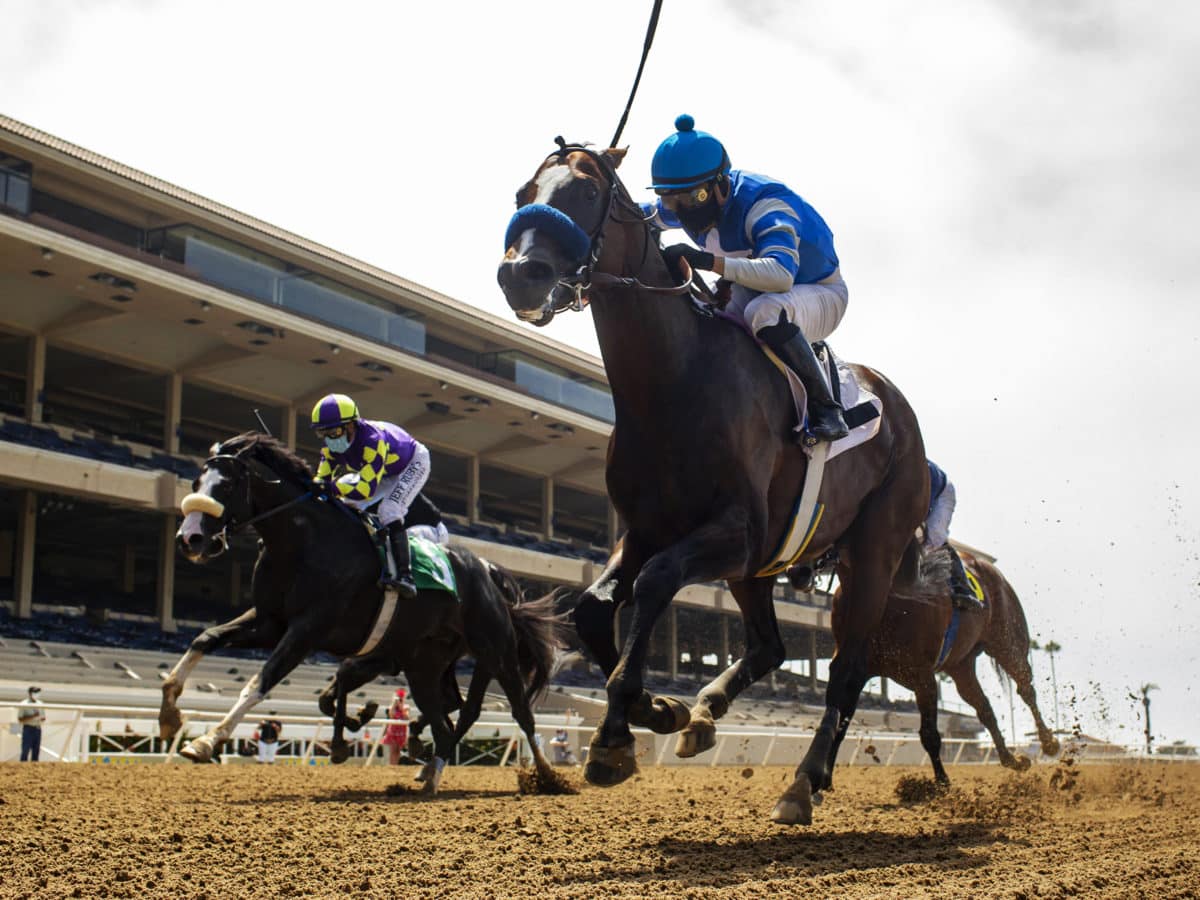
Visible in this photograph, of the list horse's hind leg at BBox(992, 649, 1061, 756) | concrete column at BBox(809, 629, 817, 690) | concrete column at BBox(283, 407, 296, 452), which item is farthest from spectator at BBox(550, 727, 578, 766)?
concrete column at BBox(809, 629, 817, 690)

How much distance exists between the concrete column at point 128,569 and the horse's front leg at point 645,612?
30.1 metres

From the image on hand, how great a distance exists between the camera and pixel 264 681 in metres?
7.01

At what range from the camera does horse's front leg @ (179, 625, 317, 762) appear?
6555 mm

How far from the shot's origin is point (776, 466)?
458 cm

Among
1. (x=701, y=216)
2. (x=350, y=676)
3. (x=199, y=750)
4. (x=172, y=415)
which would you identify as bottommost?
(x=199, y=750)

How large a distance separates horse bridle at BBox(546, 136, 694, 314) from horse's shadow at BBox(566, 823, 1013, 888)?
1700mm

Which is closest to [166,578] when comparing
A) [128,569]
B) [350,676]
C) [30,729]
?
[128,569]

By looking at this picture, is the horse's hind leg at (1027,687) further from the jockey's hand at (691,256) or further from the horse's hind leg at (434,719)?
the jockey's hand at (691,256)

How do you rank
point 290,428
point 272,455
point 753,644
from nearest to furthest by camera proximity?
point 753,644, point 272,455, point 290,428

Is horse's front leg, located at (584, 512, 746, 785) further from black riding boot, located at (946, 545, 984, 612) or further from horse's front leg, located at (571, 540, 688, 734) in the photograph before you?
black riding boot, located at (946, 545, 984, 612)

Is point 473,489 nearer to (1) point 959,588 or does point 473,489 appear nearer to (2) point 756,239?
(1) point 959,588

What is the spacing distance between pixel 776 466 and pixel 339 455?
4530 mm

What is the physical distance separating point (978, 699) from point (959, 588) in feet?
8.14

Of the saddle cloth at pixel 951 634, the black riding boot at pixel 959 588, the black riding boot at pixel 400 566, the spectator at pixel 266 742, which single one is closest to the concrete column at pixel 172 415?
the spectator at pixel 266 742
